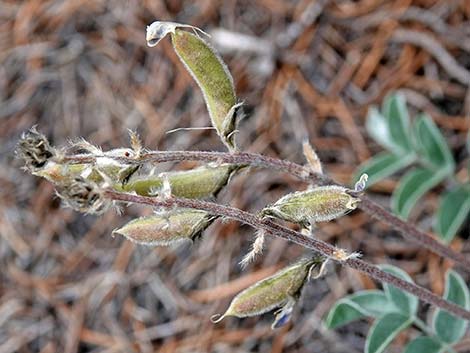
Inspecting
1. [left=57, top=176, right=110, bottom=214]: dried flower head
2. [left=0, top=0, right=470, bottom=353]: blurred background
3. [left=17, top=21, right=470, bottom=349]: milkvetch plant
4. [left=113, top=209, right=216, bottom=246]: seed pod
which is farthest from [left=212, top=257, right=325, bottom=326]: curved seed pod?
[left=0, top=0, right=470, bottom=353]: blurred background

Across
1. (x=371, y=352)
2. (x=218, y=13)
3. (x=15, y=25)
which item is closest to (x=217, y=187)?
(x=371, y=352)

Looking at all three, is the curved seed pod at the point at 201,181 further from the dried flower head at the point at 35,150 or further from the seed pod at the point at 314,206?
the dried flower head at the point at 35,150

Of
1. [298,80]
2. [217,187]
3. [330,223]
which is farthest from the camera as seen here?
[298,80]

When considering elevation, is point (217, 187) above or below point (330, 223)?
above

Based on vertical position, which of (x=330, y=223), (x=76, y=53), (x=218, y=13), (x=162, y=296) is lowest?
(x=162, y=296)

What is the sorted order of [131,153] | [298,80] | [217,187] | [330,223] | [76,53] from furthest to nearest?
[76,53] → [298,80] → [330,223] → [217,187] → [131,153]

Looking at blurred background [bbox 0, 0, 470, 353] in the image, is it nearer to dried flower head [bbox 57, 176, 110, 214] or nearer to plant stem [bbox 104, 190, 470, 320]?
plant stem [bbox 104, 190, 470, 320]

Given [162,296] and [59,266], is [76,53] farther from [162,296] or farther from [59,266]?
[162,296]

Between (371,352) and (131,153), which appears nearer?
(131,153)
